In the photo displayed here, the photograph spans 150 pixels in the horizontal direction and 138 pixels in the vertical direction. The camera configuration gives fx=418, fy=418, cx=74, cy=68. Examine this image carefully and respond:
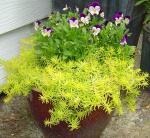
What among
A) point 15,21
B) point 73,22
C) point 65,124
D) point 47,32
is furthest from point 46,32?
point 15,21

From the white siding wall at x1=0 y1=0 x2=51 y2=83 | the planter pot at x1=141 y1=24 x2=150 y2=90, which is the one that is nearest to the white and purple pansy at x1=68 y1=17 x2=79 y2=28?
the white siding wall at x1=0 y1=0 x2=51 y2=83

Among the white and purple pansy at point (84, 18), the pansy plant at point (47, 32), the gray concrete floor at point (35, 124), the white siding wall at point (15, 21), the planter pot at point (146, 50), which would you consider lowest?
the gray concrete floor at point (35, 124)

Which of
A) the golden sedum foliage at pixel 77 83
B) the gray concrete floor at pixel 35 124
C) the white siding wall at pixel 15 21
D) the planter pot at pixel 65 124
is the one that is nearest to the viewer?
the golden sedum foliage at pixel 77 83

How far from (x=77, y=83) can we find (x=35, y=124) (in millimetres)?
918

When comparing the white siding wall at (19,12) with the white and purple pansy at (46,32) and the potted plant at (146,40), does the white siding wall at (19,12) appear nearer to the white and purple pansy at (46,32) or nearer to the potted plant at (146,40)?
the white and purple pansy at (46,32)

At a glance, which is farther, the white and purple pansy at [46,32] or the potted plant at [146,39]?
the potted plant at [146,39]

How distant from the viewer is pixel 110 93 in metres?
2.79

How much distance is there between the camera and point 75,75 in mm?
2824

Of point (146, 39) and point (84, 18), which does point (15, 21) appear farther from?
point (146, 39)

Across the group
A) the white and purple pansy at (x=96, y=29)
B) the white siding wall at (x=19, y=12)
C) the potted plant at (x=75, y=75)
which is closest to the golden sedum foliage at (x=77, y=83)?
the potted plant at (x=75, y=75)

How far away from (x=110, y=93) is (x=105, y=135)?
2.60 feet

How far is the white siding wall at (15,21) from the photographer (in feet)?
11.8

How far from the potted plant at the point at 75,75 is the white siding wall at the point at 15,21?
0.57m

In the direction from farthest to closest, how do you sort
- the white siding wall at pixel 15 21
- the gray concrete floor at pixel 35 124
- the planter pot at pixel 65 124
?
1. the white siding wall at pixel 15 21
2. the gray concrete floor at pixel 35 124
3. the planter pot at pixel 65 124
